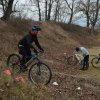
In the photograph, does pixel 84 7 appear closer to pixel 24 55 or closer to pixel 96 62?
pixel 96 62

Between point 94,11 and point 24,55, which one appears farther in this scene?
point 94,11

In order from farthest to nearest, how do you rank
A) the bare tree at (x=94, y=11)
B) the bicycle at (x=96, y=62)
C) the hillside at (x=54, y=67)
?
the bare tree at (x=94, y=11), the bicycle at (x=96, y=62), the hillside at (x=54, y=67)

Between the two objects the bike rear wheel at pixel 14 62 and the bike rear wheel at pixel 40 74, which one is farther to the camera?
the bike rear wheel at pixel 14 62

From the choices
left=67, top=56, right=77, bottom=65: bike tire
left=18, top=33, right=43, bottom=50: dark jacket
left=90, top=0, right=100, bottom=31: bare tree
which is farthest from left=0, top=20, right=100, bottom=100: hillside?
A: left=90, top=0, right=100, bottom=31: bare tree

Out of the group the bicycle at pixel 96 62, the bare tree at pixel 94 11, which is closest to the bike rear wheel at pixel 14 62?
the bicycle at pixel 96 62

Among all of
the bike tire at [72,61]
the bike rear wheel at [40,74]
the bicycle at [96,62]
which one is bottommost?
the bicycle at [96,62]

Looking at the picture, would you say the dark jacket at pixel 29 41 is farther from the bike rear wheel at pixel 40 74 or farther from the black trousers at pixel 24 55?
the bike rear wheel at pixel 40 74

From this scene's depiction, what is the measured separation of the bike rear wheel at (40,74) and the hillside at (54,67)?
312 mm

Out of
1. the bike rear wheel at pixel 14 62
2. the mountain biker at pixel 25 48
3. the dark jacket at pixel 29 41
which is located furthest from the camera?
the bike rear wheel at pixel 14 62

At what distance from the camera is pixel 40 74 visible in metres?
12.6

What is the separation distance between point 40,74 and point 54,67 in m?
8.45

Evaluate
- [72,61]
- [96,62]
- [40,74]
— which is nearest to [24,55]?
[40,74]

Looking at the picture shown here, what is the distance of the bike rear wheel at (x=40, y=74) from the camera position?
40.7ft

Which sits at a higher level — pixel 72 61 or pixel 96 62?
pixel 72 61
